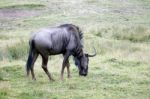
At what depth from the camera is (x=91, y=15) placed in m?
38.7

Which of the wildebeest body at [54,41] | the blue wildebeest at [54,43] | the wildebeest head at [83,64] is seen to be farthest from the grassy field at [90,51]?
the wildebeest body at [54,41]

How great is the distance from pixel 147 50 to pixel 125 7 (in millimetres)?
21898

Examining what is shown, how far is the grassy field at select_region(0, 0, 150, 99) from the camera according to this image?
551 inches

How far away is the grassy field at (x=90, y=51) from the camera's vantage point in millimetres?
14000

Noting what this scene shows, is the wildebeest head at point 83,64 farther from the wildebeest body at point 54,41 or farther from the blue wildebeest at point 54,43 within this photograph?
the wildebeest body at point 54,41

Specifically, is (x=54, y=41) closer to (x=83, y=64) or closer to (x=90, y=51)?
(x=83, y=64)

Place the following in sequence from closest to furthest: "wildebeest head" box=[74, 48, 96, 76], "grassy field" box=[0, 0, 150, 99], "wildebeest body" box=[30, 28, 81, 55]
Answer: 1. "grassy field" box=[0, 0, 150, 99]
2. "wildebeest body" box=[30, 28, 81, 55]
3. "wildebeest head" box=[74, 48, 96, 76]

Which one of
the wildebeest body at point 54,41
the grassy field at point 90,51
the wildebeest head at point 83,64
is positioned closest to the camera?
the grassy field at point 90,51

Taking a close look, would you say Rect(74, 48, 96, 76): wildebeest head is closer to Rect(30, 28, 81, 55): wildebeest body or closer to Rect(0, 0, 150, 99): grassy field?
Rect(0, 0, 150, 99): grassy field

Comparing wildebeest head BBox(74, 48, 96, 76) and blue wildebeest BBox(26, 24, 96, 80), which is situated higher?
blue wildebeest BBox(26, 24, 96, 80)

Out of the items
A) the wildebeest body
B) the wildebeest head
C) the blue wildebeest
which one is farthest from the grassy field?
the wildebeest body

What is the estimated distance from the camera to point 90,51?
74.8ft

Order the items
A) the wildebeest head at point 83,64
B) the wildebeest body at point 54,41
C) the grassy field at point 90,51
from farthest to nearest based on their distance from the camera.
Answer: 1. the wildebeest head at point 83,64
2. the wildebeest body at point 54,41
3. the grassy field at point 90,51

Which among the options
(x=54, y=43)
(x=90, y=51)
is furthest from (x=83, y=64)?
(x=90, y=51)
